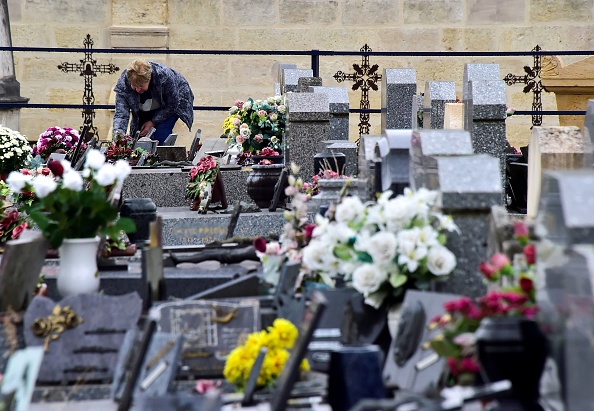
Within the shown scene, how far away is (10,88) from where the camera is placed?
17.0 metres

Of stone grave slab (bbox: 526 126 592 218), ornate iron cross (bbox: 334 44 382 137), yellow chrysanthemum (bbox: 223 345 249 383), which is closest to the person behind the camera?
yellow chrysanthemum (bbox: 223 345 249 383)

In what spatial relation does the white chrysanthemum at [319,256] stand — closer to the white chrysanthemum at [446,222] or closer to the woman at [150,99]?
the white chrysanthemum at [446,222]

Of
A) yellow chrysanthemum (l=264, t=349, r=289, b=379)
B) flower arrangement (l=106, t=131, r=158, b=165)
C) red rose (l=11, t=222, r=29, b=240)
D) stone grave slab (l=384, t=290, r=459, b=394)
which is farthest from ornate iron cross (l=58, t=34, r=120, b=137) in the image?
yellow chrysanthemum (l=264, t=349, r=289, b=379)

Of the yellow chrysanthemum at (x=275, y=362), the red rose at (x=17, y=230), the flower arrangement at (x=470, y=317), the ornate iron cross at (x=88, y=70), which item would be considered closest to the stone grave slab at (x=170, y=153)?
the ornate iron cross at (x=88, y=70)

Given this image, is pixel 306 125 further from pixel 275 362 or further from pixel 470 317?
pixel 470 317

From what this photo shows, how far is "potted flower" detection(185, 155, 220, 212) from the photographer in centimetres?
980

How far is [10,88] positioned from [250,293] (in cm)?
1233

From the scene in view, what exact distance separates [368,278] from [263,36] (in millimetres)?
14329

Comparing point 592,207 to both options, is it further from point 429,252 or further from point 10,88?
point 10,88

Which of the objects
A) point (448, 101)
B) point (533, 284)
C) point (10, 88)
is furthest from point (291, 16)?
point (533, 284)

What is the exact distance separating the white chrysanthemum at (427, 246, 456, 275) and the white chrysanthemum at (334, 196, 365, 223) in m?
0.40

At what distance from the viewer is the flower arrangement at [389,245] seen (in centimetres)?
476

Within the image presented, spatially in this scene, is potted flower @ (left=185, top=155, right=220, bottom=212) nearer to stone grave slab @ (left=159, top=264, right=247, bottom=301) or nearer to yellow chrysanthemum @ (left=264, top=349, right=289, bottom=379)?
stone grave slab @ (left=159, top=264, right=247, bottom=301)

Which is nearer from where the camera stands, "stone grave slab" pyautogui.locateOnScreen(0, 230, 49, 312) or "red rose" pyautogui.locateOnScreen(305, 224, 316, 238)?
"stone grave slab" pyautogui.locateOnScreen(0, 230, 49, 312)
